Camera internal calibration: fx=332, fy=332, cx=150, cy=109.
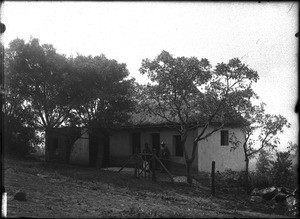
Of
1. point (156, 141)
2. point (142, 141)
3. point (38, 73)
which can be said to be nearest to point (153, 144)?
point (156, 141)

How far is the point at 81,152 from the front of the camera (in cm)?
2609

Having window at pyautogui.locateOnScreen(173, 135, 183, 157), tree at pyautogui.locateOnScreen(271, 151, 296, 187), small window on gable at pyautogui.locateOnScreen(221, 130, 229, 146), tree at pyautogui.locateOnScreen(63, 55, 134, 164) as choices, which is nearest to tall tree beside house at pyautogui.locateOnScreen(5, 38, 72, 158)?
tree at pyautogui.locateOnScreen(63, 55, 134, 164)

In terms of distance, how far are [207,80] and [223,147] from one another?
725 cm

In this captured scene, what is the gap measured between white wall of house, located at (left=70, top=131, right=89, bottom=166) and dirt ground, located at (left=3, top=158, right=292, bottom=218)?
931cm

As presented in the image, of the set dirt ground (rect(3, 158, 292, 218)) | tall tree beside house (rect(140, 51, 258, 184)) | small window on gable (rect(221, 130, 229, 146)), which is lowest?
dirt ground (rect(3, 158, 292, 218))

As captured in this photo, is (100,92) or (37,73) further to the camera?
(37,73)

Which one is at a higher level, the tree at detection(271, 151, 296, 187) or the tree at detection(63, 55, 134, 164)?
the tree at detection(63, 55, 134, 164)

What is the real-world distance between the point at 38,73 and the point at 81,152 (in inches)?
336

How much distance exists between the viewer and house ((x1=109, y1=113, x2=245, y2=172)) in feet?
64.4

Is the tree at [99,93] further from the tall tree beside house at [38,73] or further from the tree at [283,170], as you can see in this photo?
the tree at [283,170]

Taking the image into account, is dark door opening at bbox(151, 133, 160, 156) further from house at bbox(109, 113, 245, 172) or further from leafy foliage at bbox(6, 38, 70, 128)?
leafy foliage at bbox(6, 38, 70, 128)

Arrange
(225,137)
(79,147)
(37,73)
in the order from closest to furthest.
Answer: (37,73), (225,137), (79,147)

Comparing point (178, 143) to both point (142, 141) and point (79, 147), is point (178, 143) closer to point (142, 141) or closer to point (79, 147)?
point (142, 141)

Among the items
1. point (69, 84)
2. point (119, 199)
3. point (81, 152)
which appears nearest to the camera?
point (119, 199)
